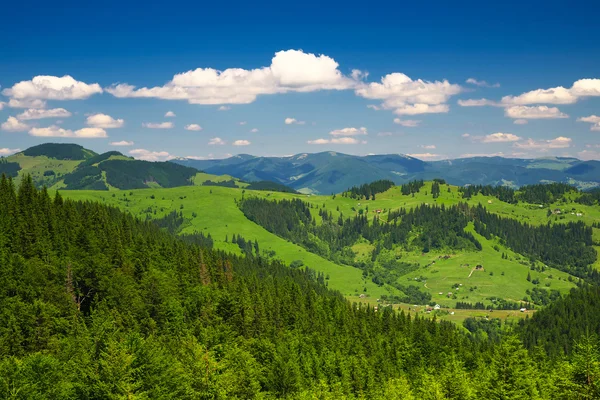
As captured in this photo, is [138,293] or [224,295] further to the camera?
[224,295]

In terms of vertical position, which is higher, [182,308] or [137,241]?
[137,241]

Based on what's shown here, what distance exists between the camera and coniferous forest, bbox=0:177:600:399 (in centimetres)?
7294

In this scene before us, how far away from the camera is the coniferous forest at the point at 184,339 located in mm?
72938

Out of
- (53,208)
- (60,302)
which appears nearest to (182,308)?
(60,302)

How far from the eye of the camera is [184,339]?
356 ft

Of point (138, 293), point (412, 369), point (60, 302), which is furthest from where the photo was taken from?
point (412, 369)

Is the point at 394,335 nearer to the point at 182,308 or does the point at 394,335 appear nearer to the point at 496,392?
the point at 182,308

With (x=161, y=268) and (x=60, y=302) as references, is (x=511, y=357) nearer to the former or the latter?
(x=60, y=302)

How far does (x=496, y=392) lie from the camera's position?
245 ft

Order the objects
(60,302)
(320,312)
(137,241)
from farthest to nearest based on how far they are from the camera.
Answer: (320,312) < (137,241) < (60,302)

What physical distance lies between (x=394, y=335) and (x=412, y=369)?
87.0ft

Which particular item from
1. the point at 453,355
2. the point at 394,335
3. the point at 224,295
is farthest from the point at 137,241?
the point at 453,355

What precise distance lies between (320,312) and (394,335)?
1086 inches

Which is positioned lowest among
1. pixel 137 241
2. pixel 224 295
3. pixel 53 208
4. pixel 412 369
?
pixel 412 369
